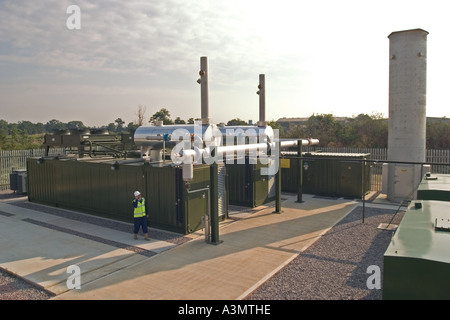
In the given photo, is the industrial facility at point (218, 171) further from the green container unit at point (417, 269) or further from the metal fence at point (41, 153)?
the metal fence at point (41, 153)

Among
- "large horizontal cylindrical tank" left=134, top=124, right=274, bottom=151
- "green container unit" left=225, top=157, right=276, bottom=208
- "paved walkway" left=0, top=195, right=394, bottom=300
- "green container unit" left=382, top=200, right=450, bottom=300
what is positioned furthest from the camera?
"green container unit" left=225, top=157, right=276, bottom=208

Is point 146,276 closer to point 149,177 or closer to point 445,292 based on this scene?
point 149,177

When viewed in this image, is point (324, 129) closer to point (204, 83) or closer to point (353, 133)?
point (353, 133)

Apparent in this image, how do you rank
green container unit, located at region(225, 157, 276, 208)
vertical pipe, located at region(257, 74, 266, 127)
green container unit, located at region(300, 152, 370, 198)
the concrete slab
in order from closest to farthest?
the concrete slab → green container unit, located at region(225, 157, 276, 208) → green container unit, located at region(300, 152, 370, 198) → vertical pipe, located at region(257, 74, 266, 127)

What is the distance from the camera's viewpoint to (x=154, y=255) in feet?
35.1

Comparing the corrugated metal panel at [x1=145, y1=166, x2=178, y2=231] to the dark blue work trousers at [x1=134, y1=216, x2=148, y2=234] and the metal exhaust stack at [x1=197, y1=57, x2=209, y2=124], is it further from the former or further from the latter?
the metal exhaust stack at [x1=197, y1=57, x2=209, y2=124]

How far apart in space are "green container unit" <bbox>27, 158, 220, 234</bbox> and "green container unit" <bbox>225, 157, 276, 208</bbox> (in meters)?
A: 2.62

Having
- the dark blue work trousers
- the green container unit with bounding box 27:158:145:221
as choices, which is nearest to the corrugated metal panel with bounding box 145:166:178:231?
the green container unit with bounding box 27:158:145:221

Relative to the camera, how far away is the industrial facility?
1238cm

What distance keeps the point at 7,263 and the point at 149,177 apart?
17.3 ft

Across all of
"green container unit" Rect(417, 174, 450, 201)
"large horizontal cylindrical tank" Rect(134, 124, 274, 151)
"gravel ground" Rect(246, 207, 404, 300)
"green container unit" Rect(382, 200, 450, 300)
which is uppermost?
"large horizontal cylindrical tank" Rect(134, 124, 274, 151)

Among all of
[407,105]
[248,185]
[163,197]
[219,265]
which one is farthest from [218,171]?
[407,105]

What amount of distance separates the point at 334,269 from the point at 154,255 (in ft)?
17.2
